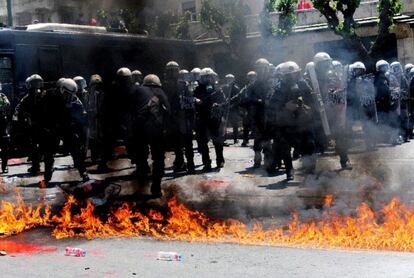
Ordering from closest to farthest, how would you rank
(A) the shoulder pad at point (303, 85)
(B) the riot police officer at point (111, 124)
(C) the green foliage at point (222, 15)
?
(C) the green foliage at point (222, 15)
(A) the shoulder pad at point (303, 85)
(B) the riot police officer at point (111, 124)

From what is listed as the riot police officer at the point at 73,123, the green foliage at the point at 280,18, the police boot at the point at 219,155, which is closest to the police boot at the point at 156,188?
the riot police officer at the point at 73,123

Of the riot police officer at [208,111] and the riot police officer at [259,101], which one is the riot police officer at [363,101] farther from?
the riot police officer at [208,111]

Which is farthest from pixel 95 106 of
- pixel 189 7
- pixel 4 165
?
pixel 189 7

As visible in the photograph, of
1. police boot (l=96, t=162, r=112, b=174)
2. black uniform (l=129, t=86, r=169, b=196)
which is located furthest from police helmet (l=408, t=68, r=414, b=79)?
black uniform (l=129, t=86, r=169, b=196)

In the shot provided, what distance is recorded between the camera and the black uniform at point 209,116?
34.5ft

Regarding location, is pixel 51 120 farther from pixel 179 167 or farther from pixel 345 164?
pixel 345 164

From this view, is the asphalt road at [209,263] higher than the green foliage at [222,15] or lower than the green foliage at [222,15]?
lower

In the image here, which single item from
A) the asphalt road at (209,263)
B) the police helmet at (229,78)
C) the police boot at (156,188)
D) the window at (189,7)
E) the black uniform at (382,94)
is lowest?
the police boot at (156,188)

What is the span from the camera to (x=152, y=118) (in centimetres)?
811

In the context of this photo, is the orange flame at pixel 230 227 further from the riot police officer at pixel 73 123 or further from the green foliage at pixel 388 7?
the green foliage at pixel 388 7

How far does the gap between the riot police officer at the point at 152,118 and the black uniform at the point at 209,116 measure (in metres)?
2.25

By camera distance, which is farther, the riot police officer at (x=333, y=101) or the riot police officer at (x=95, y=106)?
the riot police officer at (x=95, y=106)

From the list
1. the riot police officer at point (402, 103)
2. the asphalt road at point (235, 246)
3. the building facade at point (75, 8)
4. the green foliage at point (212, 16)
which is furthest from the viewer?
the riot police officer at point (402, 103)

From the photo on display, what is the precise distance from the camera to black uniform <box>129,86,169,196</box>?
26.6ft
